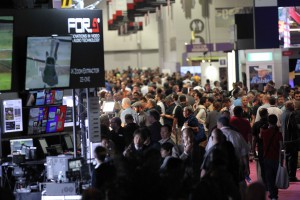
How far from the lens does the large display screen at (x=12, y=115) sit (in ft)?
52.5

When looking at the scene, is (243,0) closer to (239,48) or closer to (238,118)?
(239,48)

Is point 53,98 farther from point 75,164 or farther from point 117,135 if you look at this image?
point 75,164

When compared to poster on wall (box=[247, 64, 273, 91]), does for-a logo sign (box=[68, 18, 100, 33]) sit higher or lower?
higher

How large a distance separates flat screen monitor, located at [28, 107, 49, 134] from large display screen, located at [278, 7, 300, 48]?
1758 cm

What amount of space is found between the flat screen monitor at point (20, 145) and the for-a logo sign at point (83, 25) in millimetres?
2659

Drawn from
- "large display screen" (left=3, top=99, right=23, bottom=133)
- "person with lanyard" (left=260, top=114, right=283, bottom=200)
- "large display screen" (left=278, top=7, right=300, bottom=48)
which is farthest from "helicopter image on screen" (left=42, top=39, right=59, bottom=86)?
"large display screen" (left=278, top=7, right=300, bottom=48)

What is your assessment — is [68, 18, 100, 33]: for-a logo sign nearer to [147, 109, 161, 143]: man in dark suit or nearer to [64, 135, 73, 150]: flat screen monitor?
[147, 109, 161, 143]: man in dark suit

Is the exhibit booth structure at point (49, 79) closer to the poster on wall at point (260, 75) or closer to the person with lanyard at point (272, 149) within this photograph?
the person with lanyard at point (272, 149)

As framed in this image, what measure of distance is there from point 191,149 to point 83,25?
302cm

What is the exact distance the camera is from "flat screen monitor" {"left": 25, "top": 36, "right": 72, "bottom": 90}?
13984 mm

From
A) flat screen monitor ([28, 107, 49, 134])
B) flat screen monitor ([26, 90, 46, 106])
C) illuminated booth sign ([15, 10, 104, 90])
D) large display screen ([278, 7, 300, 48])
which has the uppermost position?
large display screen ([278, 7, 300, 48])

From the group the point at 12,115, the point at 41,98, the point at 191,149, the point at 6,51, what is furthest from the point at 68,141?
the point at 191,149

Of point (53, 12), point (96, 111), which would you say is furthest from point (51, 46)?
point (96, 111)

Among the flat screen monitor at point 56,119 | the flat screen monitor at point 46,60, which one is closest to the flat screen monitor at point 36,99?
the flat screen monitor at point 56,119
